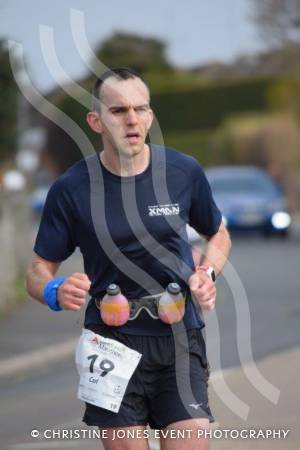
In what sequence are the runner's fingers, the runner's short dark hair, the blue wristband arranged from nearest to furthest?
the runner's fingers, the blue wristband, the runner's short dark hair

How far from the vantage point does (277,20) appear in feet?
156

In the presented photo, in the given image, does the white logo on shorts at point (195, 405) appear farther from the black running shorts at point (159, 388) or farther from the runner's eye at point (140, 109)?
the runner's eye at point (140, 109)

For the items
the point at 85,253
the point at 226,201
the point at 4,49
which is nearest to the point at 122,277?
the point at 85,253

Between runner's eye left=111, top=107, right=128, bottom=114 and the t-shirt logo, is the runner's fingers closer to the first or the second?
the t-shirt logo

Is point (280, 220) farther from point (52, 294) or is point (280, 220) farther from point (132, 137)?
point (52, 294)

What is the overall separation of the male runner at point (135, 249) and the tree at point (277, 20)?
41856 mm

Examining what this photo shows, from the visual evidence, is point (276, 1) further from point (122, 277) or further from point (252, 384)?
point (122, 277)

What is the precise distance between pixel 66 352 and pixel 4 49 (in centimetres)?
552

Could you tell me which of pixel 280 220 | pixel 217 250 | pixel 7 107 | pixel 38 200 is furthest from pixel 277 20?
pixel 217 250

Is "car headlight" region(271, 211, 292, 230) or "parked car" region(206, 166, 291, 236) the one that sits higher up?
"parked car" region(206, 166, 291, 236)

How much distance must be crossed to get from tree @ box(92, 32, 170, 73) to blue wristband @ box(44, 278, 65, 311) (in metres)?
57.5

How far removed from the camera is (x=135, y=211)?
5332 mm

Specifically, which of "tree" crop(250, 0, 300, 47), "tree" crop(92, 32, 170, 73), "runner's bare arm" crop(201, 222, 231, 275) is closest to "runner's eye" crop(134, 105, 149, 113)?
"runner's bare arm" crop(201, 222, 231, 275)

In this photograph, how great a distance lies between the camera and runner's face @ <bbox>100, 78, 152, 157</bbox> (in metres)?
5.30
